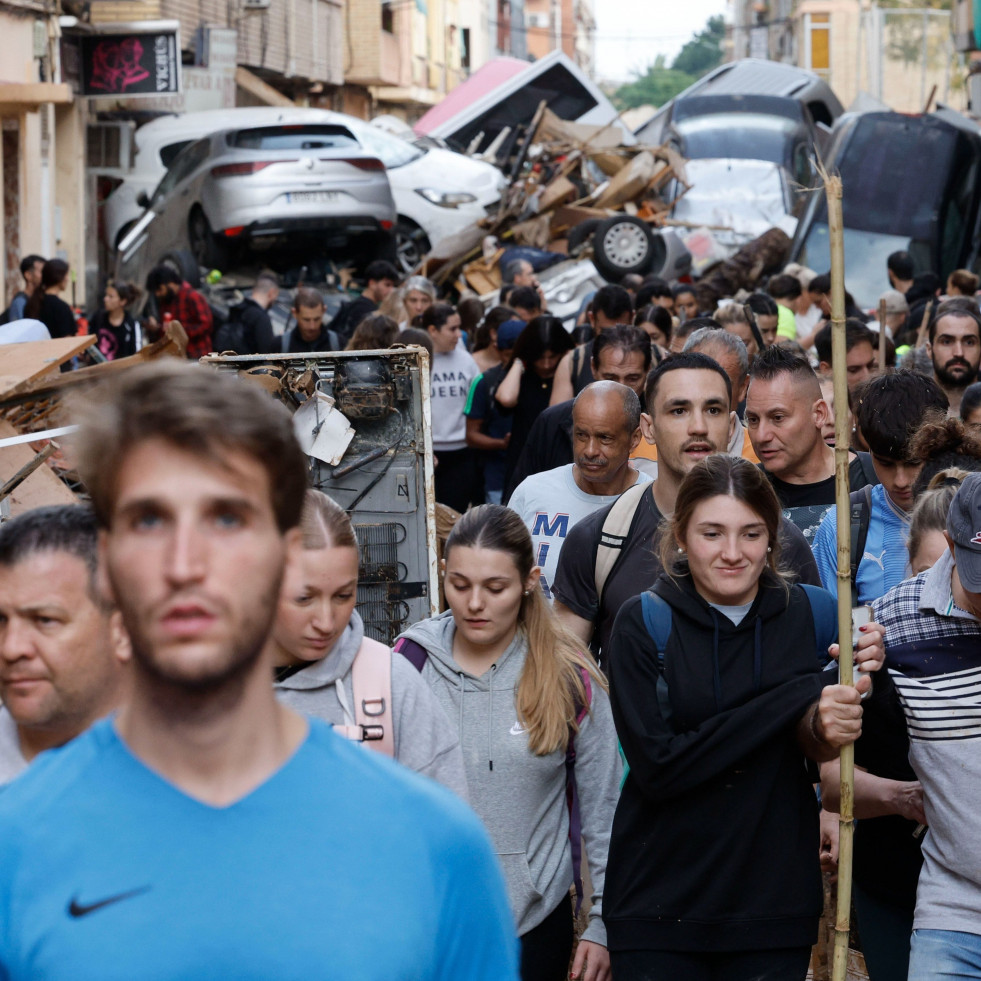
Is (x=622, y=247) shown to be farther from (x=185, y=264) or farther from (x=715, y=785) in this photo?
(x=715, y=785)

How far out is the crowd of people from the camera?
164 cm

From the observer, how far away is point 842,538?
331 centimetres

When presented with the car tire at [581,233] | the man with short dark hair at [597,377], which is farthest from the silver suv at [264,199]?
the man with short dark hair at [597,377]

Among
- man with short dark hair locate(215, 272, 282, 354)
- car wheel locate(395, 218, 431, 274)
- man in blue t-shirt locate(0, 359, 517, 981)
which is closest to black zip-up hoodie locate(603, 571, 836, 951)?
man in blue t-shirt locate(0, 359, 517, 981)

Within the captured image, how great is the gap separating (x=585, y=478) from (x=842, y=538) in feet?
7.55

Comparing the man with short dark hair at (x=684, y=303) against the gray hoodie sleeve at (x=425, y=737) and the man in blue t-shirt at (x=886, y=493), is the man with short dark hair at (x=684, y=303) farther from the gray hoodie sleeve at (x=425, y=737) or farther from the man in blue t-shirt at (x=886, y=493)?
the gray hoodie sleeve at (x=425, y=737)

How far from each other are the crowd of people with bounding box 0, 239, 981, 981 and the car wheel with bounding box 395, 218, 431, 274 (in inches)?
546

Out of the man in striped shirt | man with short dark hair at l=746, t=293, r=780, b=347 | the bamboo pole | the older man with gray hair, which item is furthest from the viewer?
man with short dark hair at l=746, t=293, r=780, b=347

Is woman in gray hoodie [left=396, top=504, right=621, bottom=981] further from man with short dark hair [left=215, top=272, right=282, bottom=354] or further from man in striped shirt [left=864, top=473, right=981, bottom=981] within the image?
man with short dark hair [left=215, top=272, right=282, bottom=354]

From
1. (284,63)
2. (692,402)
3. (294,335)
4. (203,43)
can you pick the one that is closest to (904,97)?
(284,63)

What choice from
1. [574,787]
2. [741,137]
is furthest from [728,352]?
[741,137]

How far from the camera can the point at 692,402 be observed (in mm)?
5012

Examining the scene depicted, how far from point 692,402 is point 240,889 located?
3.55 metres

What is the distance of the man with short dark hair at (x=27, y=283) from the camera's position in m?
12.0
